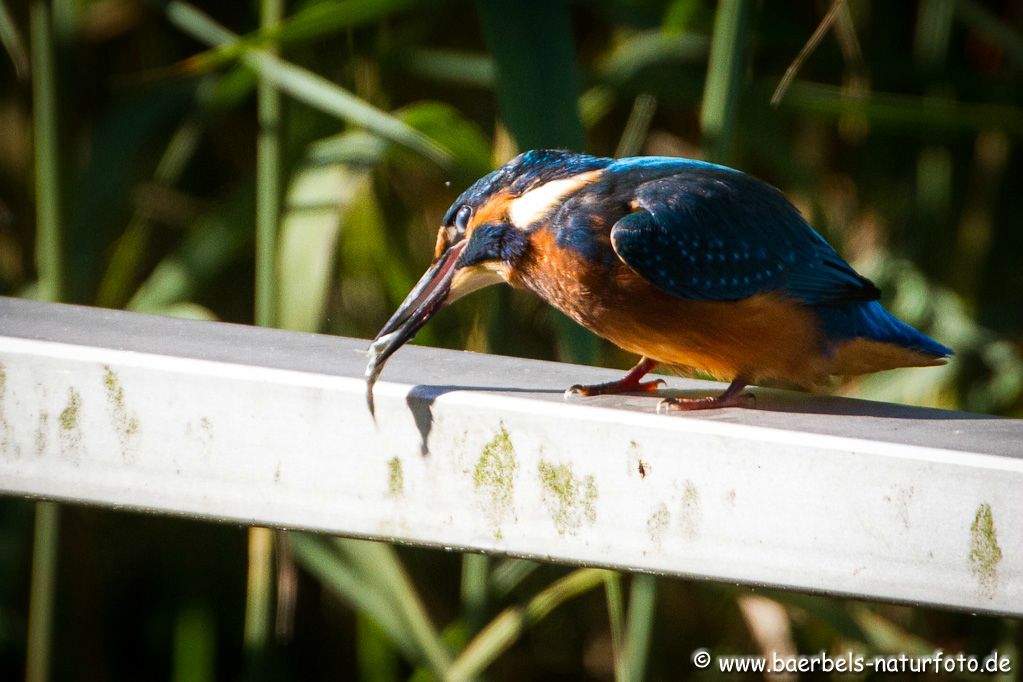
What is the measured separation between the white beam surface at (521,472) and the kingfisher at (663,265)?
49cm

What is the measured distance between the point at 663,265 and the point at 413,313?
353 mm

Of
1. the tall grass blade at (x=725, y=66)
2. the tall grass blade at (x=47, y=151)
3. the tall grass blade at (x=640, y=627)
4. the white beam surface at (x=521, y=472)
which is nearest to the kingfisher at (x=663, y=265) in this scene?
the tall grass blade at (x=725, y=66)

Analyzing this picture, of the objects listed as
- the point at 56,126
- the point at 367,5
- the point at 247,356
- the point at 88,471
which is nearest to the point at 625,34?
the point at 367,5

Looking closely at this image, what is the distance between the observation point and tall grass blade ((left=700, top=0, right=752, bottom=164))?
1511 mm

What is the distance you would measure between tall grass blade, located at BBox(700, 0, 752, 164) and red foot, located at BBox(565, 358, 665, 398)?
346mm

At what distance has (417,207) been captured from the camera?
2865 millimetres

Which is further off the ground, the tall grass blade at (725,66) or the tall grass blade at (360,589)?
the tall grass blade at (725,66)

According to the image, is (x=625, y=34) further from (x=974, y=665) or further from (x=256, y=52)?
(x=974, y=665)

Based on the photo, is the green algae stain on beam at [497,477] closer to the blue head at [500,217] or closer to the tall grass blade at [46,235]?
the blue head at [500,217]

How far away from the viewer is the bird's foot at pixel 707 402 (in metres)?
1.29

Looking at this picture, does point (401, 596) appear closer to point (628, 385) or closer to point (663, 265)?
point (628, 385)

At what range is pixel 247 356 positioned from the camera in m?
1.17

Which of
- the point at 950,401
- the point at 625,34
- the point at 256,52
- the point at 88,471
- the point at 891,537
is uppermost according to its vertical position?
the point at 625,34

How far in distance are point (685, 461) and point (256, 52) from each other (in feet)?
3.63
